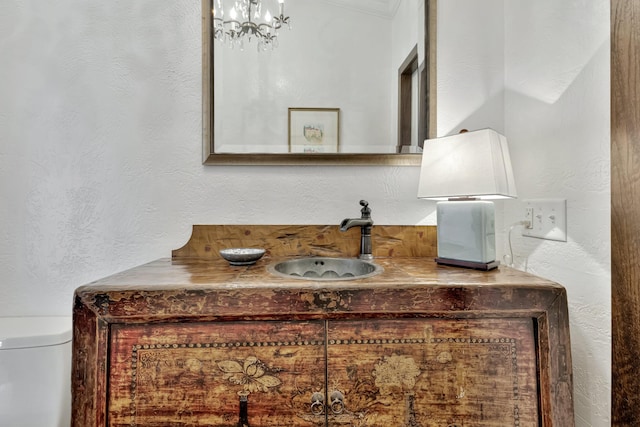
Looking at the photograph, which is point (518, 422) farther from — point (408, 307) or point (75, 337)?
point (75, 337)

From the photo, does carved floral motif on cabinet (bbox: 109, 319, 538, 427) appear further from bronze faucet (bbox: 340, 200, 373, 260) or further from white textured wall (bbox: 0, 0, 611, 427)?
white textured wall (bbox: 0, 0, 611, 427)

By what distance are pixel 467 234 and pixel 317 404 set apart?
0.65m

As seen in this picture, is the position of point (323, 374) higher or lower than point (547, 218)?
lower

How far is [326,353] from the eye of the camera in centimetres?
76

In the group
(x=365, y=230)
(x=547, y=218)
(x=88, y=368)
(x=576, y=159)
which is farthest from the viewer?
(x=365, y=230)

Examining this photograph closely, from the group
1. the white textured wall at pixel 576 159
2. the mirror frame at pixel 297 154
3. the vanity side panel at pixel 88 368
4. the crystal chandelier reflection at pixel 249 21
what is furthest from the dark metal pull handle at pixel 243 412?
the crystal chandelier reflection at pixel 249 21

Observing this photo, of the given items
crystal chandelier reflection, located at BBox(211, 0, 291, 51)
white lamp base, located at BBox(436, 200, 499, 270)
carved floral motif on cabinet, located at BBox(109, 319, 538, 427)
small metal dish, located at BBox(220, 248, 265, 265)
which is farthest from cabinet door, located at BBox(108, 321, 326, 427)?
crystal chandelier reflection, located at BBox(211, 0, 291, 51)

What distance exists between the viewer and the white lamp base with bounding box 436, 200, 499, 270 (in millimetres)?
940

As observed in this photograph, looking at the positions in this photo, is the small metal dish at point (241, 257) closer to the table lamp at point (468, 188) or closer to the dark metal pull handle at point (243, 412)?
the dark metal pull handle at point (243, 412)

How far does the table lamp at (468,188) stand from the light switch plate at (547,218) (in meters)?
0.14

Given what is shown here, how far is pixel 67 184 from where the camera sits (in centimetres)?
121

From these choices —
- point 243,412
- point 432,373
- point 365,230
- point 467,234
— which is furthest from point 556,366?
point 243,412

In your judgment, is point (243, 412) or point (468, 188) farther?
point (468, 188)

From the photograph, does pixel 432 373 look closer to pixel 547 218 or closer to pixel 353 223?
pixel 353 223
